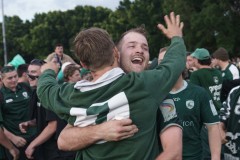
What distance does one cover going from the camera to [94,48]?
237cm

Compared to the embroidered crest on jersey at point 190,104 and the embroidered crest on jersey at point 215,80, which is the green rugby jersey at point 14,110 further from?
the embroidered crest on jersey at point 190,104

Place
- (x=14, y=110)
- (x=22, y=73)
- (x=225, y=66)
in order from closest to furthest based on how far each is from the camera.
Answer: (x=14, y=110), (x=22, y=73), (x=225, y=66)

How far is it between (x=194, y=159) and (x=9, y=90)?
3642 mm

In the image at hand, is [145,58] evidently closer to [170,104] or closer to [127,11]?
[170,104]

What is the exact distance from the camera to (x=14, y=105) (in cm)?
638

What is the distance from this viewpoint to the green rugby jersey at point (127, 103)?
2.34 m

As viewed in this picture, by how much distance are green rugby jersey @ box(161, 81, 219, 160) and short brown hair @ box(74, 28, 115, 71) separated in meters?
1.65

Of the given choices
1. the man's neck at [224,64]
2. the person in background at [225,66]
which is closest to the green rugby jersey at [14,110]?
the person in background at [225,66]

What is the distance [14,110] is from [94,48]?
14.3 feet

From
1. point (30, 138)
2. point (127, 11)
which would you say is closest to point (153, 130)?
point (30, 138)

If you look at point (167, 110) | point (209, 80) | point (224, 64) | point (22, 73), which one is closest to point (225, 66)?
point (224, 64)

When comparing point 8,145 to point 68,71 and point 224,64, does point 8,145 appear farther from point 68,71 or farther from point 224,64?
point 224,64

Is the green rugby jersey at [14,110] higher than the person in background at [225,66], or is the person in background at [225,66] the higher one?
the person in background at [225,66]

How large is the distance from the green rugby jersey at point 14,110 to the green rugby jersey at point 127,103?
4080 millimetres
